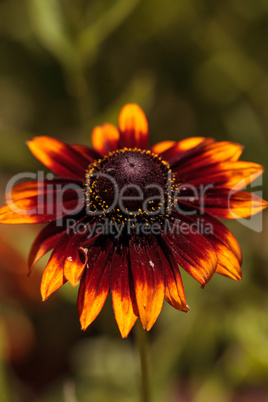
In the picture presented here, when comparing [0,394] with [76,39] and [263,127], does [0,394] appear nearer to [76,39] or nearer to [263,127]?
[76,39]

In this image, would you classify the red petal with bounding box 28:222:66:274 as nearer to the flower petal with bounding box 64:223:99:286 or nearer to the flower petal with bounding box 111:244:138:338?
the flower petal with bounding box 64:223:99:286

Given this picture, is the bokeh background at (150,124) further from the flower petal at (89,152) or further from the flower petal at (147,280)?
the flower petal at (89,152)

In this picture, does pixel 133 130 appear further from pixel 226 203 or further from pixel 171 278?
pixel 171 278

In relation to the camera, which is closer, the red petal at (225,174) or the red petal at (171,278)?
the red petal at (171,278)

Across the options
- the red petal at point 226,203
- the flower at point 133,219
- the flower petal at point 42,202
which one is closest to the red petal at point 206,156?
the flower at point 133,219

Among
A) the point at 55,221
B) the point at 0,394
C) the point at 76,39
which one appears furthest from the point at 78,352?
the point at 76,39

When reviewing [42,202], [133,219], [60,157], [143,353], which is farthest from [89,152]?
[143,353]

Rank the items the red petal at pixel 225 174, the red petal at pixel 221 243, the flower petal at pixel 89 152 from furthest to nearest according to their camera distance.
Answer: the flower petal at pixel 89 152
the red petal at pixel 225 174
the red petal at pixel 221 243
